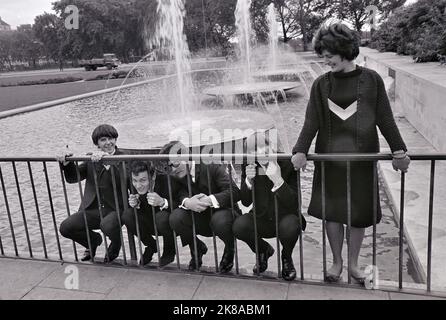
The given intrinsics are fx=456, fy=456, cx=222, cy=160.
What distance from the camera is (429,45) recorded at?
440 inches

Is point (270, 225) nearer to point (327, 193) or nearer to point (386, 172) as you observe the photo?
point (327, 193)

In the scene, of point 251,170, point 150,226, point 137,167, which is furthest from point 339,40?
point 150,226

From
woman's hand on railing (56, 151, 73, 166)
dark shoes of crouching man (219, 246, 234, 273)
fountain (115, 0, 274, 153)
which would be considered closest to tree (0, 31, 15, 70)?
fountain (115, 0, 274, 153)

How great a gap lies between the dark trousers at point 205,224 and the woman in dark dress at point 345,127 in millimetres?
694

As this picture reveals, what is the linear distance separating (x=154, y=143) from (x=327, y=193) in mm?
4628

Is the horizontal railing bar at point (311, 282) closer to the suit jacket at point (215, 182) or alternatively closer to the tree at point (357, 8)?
the suit jacket at point (215, 182)

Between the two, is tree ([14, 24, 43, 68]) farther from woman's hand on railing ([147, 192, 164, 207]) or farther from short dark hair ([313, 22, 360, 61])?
short dark hair ([313, 22, 360, 61])

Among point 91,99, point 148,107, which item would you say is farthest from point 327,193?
point 91,99

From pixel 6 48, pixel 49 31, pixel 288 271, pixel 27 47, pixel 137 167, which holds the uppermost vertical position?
pixel 49 31

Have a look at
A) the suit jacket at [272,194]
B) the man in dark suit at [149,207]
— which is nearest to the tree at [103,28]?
the man in dark suit at [149,207]

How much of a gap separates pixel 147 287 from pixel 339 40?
232 cm

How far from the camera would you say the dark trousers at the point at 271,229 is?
3375mm

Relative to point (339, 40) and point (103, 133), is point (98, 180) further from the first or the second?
point (339, 40)

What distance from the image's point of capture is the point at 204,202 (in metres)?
3.48
